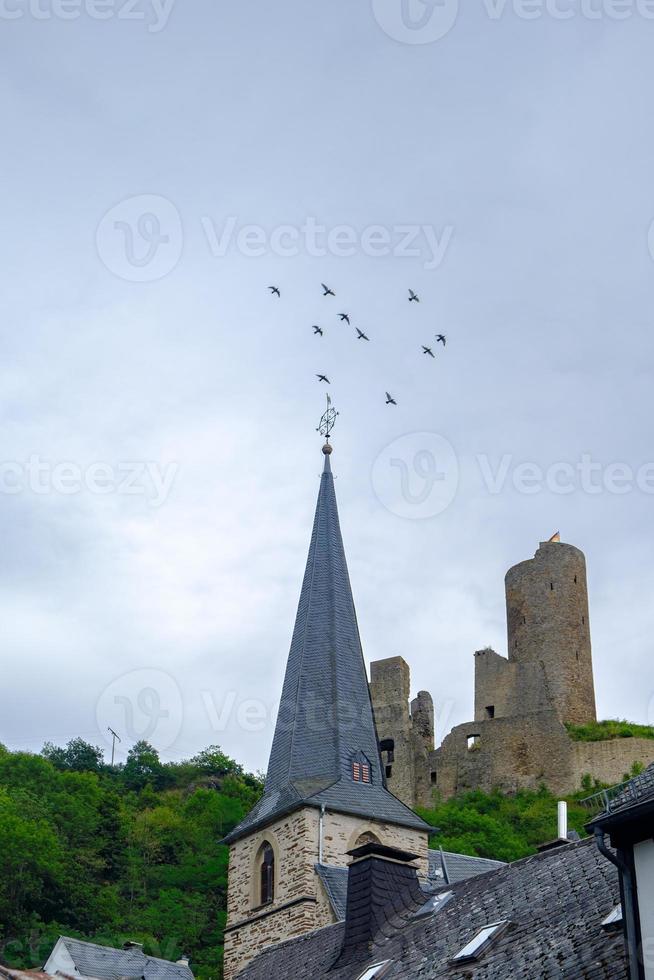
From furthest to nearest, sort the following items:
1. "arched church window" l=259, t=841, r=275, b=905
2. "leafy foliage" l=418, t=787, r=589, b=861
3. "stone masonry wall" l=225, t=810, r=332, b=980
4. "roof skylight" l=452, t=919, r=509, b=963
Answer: "leafy foliage" l=418, t=787, r=589, b=861 < "arched church window" l=259, t=841, r=275, b=905 < "stone masonry wall" l=225, t=810, r=332, b=980 < "roof skylight" l=452, t=919, r=509, b=963

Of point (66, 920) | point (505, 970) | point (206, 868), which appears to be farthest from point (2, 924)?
point (505, 970)

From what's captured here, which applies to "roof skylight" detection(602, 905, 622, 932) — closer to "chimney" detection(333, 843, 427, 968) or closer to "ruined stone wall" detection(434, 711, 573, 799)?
"chimney" detection(333, 843, 427, 968)

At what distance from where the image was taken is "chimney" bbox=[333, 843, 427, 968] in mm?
21000

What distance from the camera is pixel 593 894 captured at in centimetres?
1591

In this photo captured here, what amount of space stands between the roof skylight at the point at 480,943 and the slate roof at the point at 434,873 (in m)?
11.0

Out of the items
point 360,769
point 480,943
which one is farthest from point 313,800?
point 480,943

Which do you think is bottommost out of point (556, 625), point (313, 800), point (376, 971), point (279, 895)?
point (376, 971)

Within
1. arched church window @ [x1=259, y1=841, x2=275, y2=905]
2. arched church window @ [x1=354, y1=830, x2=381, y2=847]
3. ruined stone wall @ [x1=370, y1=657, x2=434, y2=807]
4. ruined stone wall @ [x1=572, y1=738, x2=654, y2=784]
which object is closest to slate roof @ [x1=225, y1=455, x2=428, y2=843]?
arched church window @ [x1=354, y1=830, x2=381, y2=847]

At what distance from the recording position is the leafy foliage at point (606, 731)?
208 feet

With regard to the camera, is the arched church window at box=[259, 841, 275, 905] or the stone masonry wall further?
Answer: the arched church window at box=[259, 841, 275, 905]

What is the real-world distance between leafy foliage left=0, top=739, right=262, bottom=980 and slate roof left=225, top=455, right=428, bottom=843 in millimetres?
11389

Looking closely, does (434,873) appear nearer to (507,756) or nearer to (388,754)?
(507,756)

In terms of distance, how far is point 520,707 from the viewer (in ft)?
220

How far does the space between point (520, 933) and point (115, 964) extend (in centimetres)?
2253
